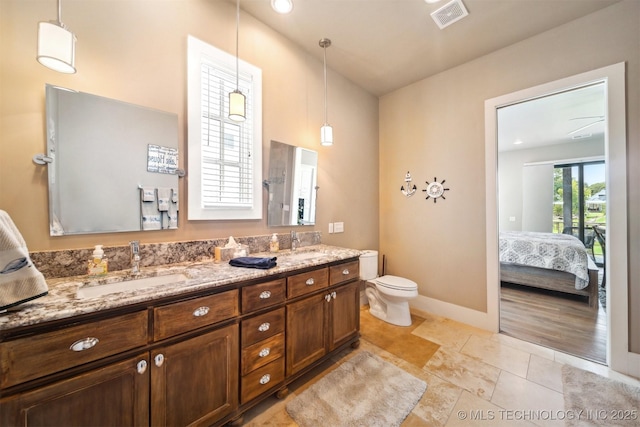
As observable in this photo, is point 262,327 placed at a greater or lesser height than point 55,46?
lesser

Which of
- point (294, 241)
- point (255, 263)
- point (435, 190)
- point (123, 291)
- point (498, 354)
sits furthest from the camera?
point (435, 190)

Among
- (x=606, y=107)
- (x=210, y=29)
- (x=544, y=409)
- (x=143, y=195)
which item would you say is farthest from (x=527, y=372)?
(x=210, y=29)

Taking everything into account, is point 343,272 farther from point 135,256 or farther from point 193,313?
point 135,256

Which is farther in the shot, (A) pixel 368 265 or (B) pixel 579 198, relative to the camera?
(B) pixel 579 198

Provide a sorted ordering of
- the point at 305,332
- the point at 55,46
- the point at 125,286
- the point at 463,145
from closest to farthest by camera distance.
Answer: the point at 55,46 < the point at 125,286 < the point at 305,332 < the point at 463,145

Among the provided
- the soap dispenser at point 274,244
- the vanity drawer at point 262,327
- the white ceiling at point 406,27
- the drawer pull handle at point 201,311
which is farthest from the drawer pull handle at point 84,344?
the white ceiling at point 406,27

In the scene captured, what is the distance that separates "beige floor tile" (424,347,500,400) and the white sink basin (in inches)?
80.6

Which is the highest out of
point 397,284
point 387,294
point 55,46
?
point 55,46

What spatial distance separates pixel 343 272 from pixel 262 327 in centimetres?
81

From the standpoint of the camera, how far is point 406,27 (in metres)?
2.15

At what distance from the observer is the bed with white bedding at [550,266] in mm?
3053

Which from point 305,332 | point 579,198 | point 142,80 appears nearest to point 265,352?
point 305,332

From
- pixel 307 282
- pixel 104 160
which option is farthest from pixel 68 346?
pixel 307 282

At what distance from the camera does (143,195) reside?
1514 mm
